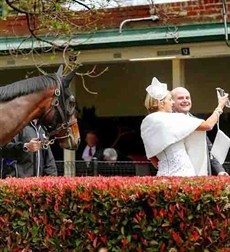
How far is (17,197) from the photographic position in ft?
19.5

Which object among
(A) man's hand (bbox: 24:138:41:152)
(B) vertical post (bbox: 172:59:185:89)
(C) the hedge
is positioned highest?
(B) vertical post (bbox: 172:59:185:89)

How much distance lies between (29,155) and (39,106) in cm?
161

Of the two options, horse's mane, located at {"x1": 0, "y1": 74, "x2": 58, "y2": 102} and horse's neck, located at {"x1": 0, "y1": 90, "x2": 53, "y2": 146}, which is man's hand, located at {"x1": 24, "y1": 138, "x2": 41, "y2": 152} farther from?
horse's mane, located at {"x1": 0, "y1": 74, "x2": 58, "y2": 102}

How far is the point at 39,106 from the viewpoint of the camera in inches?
304

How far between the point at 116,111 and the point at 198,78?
2365 mm

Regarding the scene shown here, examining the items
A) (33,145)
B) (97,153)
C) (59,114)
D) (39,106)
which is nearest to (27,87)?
(39,106)

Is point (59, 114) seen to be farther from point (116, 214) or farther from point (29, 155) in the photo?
point (116, 214)

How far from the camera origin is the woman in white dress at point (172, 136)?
664 cm

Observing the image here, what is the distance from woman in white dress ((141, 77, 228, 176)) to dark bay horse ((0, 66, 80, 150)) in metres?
1.10

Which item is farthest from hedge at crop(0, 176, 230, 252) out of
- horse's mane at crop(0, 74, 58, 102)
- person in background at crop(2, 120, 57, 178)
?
person in background at crop(2, 120, 57, 178)

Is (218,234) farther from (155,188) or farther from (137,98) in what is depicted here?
(137,98)

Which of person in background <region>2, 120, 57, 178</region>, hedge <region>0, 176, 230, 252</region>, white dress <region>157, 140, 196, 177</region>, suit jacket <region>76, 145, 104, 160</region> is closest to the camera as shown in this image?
hedge <region>0, 176, 230, 252</region>

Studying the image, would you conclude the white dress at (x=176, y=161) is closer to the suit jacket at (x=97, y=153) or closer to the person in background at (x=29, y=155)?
the person in background at (x=29, y=155)

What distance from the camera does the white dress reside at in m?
6.82
